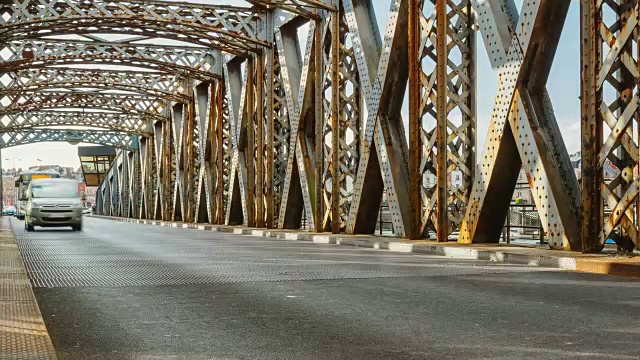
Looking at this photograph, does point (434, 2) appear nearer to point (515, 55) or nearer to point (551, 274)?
point (515, 55)

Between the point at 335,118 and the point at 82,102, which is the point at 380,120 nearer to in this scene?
the point at 335,118

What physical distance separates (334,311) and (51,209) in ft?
72.4

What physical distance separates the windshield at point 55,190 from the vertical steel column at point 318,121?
10916mm

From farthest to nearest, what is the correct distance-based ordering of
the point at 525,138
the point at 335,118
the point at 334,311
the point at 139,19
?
the point at 139,19, the point at 335,118, the point at 525,138, the point at 334,311

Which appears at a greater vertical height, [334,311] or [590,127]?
[590,127]

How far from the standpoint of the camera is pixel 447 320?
6.29 meters

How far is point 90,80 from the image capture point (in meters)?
36.7

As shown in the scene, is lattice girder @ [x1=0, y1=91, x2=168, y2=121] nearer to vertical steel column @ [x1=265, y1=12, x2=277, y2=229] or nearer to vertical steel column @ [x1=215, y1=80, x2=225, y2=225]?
Answer: vertical steel column @ [x1=215, y1=80, x2=225, y2=225]

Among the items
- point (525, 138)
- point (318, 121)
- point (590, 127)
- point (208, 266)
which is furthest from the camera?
point (318, 121)

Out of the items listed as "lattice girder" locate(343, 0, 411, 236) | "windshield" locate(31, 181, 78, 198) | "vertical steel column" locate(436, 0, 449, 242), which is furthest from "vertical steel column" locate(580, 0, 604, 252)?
"windshield" locate(31, 181, 78, 198)

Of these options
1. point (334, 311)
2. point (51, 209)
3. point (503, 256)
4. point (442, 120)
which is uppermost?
point (442, 120)

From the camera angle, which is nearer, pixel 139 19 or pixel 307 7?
pixel 307 7

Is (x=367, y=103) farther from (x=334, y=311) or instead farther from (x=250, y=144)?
(x=334, y=311)

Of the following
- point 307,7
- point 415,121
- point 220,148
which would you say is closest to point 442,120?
point 415,121
